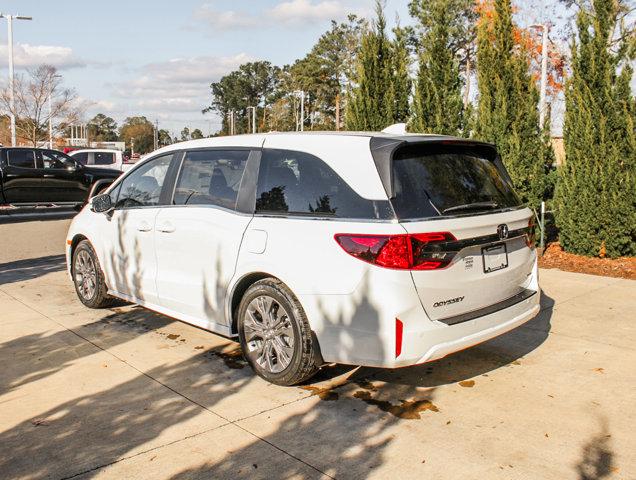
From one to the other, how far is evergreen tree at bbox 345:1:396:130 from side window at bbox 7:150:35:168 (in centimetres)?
1002

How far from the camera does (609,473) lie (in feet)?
10.5

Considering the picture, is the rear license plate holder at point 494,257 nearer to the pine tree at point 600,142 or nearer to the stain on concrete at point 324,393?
the stain on concrete at point 324,393

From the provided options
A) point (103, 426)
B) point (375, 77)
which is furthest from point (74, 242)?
point (375, 77)

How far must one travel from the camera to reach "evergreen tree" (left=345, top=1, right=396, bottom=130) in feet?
40.5

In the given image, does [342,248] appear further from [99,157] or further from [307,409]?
[99,157]

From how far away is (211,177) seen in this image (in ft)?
16.6

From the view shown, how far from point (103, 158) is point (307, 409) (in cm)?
2332

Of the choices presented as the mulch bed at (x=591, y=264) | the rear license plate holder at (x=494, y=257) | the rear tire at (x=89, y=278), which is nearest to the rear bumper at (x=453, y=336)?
the rear license plate holder at (x=494, y=257)

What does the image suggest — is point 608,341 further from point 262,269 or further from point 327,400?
point 262,269

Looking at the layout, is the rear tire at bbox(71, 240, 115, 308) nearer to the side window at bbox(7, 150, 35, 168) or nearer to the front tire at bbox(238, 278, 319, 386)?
the front tire at bbox(238, 278, 319, 386)

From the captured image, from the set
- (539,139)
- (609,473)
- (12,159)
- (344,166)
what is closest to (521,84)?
(539,139)

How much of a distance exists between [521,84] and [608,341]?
603cm

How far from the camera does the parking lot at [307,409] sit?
3314 mm

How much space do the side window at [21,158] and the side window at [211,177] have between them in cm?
1379
